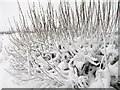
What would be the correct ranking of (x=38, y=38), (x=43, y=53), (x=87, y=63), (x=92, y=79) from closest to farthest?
(x=92, y=79) < (x=87, y=63) < (x=43, y=53) < (x=38, y=38)

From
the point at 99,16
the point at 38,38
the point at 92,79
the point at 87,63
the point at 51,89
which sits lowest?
the point at 51,89

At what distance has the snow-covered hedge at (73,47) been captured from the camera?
9.33 ft

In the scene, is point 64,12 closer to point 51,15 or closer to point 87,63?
point 51,15

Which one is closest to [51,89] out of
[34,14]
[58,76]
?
[58,76]

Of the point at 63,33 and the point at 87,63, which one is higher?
the point at 63,33

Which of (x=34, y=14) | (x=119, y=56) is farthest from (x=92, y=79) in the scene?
(x=34, y=14)

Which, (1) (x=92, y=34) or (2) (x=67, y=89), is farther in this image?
(1) (x=92, y=34)

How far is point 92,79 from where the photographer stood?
2.87 metres

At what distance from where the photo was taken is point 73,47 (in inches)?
128

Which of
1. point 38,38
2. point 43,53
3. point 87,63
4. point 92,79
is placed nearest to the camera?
point 92,79

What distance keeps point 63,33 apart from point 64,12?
43 centimetres

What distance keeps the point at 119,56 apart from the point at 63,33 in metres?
1.10

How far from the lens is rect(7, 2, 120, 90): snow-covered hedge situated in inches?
112

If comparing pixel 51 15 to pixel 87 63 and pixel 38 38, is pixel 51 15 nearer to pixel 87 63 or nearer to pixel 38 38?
pixel 38 38
